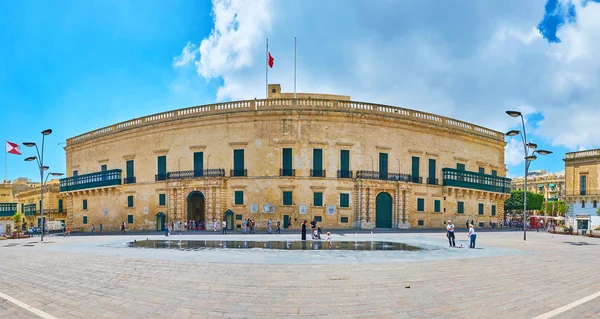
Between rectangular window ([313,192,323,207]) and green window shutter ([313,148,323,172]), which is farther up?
green window shutter ([313,148,323,172])

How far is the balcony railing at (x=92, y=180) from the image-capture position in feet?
121

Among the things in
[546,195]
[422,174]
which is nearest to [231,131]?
[422,174]

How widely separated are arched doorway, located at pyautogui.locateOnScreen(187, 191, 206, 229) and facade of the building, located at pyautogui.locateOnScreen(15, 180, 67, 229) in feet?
82.5

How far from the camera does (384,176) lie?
32094 millimetres

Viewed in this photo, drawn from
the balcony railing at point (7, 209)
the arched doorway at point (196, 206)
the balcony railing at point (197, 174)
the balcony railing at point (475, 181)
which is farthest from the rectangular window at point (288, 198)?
the balcony railing at point (7, 209)

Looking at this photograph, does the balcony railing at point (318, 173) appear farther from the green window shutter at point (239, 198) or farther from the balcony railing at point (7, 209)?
the balcony railing at point (7, 209)

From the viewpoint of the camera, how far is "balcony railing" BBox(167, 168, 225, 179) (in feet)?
103

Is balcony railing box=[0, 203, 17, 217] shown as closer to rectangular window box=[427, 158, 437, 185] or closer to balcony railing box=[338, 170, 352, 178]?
balcony railing box=[338, 170, 352, 178]

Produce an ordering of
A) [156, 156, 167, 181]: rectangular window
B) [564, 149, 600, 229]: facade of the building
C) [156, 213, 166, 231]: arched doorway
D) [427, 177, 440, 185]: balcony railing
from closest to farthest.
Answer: [156, 213, 166, 231]: arched doorway < [156, 156, 167, 181]: rectangular window < [427, 177, 440, 185]: balcony railing < [564, 149, 600, 229]: facade of the building

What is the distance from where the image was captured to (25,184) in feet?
235

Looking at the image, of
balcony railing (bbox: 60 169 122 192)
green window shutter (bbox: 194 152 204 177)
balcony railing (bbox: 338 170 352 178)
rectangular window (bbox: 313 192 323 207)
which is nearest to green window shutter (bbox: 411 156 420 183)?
balcony railing (bbox: 338 170 352 178)

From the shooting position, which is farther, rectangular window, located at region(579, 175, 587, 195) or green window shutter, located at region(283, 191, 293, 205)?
rectangular window, located at region(579, 175, 587, 195)

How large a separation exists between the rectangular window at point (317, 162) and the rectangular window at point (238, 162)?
6.22m

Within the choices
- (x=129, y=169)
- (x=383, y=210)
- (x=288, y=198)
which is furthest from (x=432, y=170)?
(x=129, y=169)
